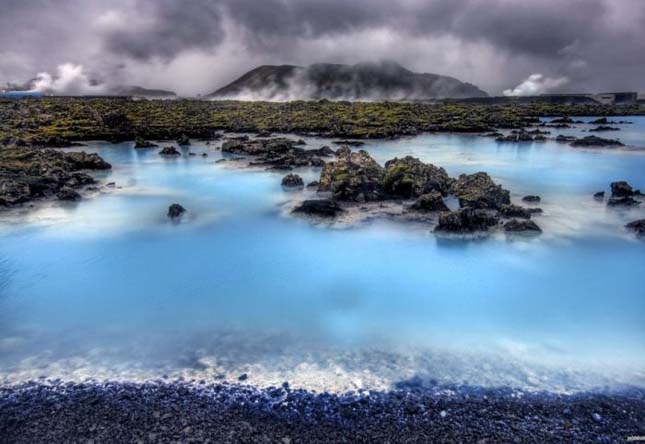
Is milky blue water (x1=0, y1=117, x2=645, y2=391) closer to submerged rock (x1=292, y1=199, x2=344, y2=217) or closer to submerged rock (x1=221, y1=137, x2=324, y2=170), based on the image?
submerged rock (x1=292, y1=199, x2=344, y2=217)

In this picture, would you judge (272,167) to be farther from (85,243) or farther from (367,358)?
(367,358)

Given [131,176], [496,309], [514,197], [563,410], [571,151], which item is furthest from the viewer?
[571,151]

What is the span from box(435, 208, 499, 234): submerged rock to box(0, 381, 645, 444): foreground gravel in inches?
292

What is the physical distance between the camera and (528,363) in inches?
276

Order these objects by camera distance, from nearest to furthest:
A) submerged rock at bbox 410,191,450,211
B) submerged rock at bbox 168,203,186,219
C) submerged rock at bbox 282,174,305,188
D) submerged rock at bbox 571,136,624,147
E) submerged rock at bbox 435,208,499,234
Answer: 1. submerged rock at bbox 435,208,499,234
2. submerged rock at bbox 410,191,450,211
3. submerged rock at bbox 168,203,186,219
4. submerged rock at bbox 282,174,305,188
5. submerged rock at bbox 571,136,624,147

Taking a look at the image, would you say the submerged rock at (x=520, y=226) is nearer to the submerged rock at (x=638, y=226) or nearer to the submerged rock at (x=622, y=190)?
the submerged rock at (x=638, y=226)

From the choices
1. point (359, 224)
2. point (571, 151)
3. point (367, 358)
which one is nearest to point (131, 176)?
point (359, 224)

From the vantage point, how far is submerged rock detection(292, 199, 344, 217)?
15360mm

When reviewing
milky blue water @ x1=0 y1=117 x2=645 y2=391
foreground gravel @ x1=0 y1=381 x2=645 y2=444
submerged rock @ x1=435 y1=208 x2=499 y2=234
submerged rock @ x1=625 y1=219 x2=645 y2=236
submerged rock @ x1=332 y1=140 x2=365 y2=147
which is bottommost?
foreground gravel @ x1=0 y1=381 x2=645 y2=444

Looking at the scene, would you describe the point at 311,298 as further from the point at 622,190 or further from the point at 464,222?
the point at 622,190

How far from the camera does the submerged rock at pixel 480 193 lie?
1566 cm

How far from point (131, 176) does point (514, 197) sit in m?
20.6

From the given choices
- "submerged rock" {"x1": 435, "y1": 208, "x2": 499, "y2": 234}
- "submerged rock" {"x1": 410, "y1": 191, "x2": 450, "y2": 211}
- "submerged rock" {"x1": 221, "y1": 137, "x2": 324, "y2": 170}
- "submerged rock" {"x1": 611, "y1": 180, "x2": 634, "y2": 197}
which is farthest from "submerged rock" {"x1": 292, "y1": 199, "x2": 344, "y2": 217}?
"submerged rock" {"x1": 611, "y1": 180, "x2": 634, "y2": 197}

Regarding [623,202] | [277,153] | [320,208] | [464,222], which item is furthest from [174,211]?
[623,202]
